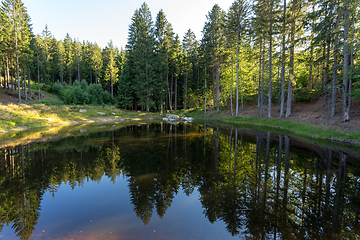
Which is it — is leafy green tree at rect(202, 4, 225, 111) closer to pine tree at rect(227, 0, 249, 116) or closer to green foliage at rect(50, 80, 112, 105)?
pine tree at rect(227, 0, 249, 116)

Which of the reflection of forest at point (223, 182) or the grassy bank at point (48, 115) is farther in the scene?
the grassy bank at point (48, 115)

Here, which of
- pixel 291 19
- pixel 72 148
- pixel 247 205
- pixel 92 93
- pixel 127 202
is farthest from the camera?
pixel 92 93

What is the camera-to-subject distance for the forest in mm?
18577

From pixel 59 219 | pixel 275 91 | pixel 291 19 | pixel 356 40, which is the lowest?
pixel 59 219

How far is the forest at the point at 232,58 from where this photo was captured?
18577 millimetres

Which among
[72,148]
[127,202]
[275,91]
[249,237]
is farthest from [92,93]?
[249,237]

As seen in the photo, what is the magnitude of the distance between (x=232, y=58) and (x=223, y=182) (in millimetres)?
29070

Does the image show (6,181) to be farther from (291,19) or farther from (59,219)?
(291,19)

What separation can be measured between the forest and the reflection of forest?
34.7 feet

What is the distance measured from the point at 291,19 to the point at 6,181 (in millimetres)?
28551

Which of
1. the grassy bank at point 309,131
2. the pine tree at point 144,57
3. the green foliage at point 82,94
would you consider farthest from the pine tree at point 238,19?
the green foliage at point 82,94

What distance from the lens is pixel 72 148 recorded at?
12.0 m

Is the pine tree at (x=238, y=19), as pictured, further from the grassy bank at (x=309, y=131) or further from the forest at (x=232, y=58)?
the grassy bank at (x=309, y=131)

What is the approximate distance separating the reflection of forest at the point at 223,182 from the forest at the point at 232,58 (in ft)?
34.7
